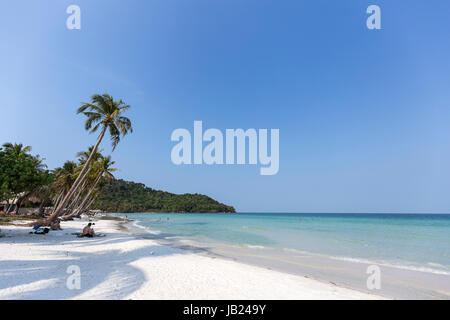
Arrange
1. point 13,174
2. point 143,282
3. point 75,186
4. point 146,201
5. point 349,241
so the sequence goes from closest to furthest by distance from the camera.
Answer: point 143,282
point 13,174
point 75,186
point 349,241
point 146,201

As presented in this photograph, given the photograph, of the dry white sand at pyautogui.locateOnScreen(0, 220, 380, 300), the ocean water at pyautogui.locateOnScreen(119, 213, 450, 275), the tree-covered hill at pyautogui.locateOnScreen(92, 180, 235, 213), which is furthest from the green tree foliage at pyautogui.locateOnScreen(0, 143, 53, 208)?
the tree-covered hill at pyautogui.locateOnScreen(92, 180, 235, 213)

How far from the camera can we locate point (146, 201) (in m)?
133

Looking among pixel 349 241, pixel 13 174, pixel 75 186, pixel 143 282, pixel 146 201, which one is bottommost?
pixel 146 201

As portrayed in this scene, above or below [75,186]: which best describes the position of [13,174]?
above

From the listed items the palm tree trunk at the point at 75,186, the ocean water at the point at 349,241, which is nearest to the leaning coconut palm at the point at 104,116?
the palm tree trunk at the point at 75,186

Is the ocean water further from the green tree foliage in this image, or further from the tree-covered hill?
the tree-covered hill

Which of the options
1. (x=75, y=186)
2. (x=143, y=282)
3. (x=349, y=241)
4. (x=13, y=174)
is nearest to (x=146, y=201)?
(x=75, y=186)

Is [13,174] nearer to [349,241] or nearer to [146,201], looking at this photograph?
[349,241]

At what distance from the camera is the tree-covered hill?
11592 cm

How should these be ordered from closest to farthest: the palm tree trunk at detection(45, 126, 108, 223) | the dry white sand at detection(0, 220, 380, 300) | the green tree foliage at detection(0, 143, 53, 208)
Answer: the dry white sand at detection(0, 220, 380, 300) → the green tree foliage at detection(0, 143, 53, 208) → the palm tree trunk at detection(45, 126, 108, 223)

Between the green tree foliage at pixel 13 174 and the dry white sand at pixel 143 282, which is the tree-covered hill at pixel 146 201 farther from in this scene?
the dry white sand at pixel 143 282

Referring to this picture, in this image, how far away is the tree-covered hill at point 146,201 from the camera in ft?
380
